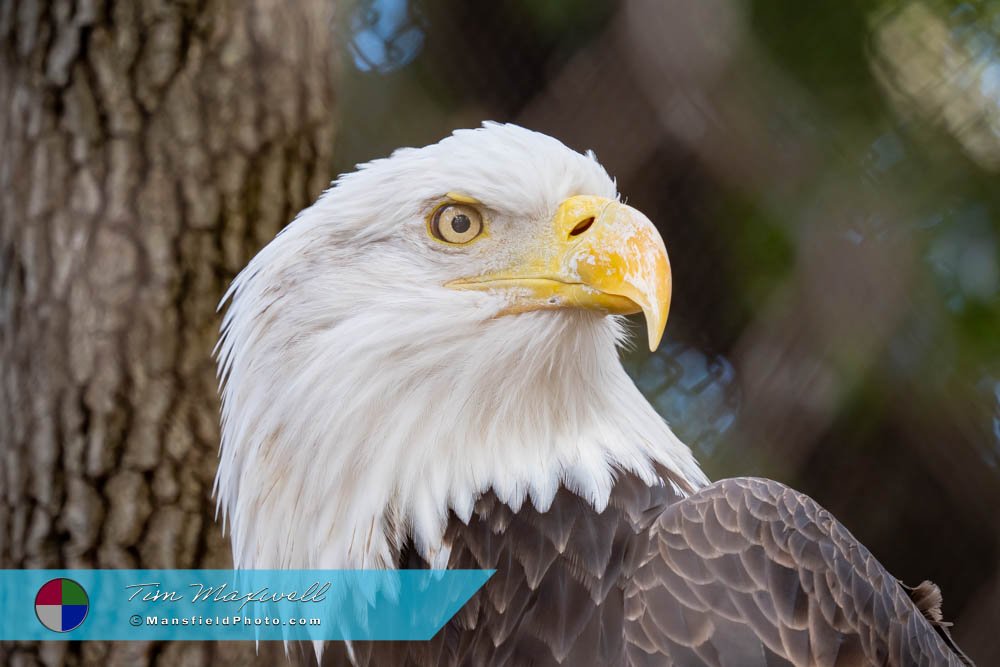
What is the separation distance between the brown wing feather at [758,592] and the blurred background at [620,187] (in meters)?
0.60

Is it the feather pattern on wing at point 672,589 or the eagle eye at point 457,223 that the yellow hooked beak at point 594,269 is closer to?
the eagle eye at point 457,223

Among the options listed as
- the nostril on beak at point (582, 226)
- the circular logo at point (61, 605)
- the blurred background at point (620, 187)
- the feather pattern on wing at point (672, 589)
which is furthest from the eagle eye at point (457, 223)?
the circular logo at point (61, 605)

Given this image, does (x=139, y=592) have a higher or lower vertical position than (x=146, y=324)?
lower

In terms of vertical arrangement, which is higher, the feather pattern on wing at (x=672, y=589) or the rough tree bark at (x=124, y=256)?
the rough tree bark at (x=124, y=256)

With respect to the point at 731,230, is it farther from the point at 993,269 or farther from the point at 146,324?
the point at 146,324

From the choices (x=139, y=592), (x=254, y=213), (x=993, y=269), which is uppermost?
(x=254, y=213)

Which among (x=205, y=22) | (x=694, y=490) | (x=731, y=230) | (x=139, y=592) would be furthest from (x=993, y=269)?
(x=139, y=592)

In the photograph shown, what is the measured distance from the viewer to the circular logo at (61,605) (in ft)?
4.62

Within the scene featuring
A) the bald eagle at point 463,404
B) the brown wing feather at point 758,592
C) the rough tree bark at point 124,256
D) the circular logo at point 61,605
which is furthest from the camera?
the rough tree bark at point 124,256

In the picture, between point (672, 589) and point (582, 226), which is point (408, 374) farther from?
point (672, 589)

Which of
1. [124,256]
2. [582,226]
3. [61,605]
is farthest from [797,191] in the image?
[61,605]

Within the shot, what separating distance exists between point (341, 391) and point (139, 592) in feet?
2.02

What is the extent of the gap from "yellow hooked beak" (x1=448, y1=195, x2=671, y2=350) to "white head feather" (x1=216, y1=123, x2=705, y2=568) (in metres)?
0.02

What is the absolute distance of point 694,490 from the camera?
1.21m
